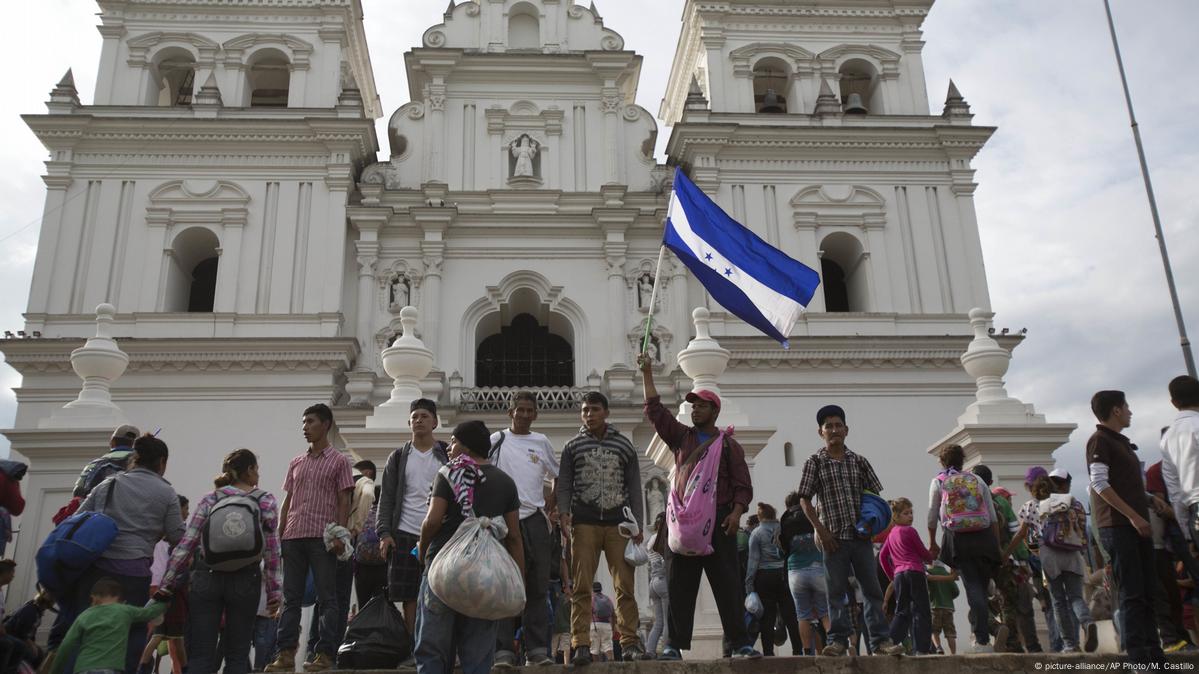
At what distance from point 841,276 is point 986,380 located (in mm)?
11736

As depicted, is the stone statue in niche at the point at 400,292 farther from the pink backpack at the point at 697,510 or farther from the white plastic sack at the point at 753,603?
the pink backpack at the point at 697,510

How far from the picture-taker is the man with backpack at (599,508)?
657 centimetres

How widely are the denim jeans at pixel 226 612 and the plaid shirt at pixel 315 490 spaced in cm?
88

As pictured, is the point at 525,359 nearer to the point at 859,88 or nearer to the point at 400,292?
the point at 400,292

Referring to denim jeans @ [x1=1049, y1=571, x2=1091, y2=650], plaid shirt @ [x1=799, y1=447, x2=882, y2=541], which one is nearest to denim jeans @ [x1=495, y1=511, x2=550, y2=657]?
plaid shirt @ [x1=799, y1=447, x2=882, y2=541]

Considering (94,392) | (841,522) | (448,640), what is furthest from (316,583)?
(94,392)

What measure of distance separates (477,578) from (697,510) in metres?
1.76

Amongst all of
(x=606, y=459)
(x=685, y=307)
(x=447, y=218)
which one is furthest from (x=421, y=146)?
(x=606, y=459)

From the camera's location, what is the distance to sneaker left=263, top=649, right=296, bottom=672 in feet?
20.8

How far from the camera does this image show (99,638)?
213 inches

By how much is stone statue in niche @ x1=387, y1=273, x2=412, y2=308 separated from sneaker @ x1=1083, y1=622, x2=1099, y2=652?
1479cm

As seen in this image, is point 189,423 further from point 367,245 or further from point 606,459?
point 606,459

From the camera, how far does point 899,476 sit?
1842 cm

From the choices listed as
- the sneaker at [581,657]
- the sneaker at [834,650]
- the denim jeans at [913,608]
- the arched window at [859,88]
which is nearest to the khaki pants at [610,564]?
the sneaker at [581,657]
